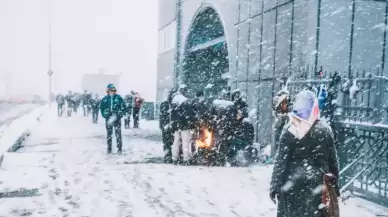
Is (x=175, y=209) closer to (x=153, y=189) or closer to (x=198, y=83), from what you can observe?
(x=153, y=189)

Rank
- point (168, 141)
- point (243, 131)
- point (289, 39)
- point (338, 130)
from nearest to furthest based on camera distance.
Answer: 1. point (338, 130)
2. point (243, 131)
3. point (168, 141)
4. point (289, 39)

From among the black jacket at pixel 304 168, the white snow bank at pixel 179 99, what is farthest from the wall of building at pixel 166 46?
the black jacket at pixel 304 168

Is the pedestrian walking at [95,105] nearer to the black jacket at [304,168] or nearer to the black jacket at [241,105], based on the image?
the black jacket at [241,105]

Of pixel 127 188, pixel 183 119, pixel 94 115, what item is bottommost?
pixel 127 188

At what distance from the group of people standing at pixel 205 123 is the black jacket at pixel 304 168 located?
6.27 metres

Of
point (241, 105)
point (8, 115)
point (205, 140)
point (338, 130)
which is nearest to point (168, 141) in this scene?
point (205, 140)

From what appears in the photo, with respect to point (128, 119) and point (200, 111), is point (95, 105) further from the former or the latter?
point (200, 111)

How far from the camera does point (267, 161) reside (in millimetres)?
11000

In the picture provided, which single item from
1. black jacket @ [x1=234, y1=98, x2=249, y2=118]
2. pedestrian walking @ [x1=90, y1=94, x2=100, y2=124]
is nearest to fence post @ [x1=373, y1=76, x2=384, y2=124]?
black jacket @ [x1=234, y1=98, x2=249, y2=118]

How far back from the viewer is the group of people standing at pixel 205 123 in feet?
33.8

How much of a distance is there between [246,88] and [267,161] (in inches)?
197

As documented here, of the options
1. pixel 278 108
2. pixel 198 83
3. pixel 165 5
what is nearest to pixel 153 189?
pixel 278 108

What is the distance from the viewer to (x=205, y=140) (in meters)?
10.9

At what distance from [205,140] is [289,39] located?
13.7 ft
